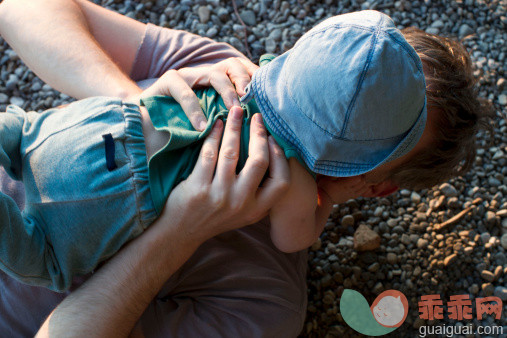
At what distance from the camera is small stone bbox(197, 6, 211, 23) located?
2.93m

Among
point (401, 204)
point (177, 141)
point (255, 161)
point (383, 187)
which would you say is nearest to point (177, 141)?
point (177, 141)

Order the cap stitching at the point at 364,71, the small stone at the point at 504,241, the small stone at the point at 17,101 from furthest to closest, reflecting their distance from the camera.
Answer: the small stone at the point at 17,101
the small stone at the point at 504,241
the cap stitching at the point at 364,71

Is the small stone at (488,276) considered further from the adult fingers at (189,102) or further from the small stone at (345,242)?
the adult fingers at (189,102)

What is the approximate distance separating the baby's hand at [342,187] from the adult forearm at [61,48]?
85 cm

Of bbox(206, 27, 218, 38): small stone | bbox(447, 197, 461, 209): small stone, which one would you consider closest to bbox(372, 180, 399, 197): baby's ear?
bbox(447, 197, 461, 209): small stone

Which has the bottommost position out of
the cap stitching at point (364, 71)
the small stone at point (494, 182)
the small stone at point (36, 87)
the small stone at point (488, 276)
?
the small stone at point (488, 276)

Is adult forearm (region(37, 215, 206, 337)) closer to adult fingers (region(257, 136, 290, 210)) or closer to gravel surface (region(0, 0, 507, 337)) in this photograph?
adult fingers (region(257, 136, 290, 210))

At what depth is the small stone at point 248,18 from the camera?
116 inches

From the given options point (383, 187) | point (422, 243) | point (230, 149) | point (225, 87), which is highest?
point (225, 87)

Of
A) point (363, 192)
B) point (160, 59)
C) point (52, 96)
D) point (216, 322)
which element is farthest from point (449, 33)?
point (52, 96)

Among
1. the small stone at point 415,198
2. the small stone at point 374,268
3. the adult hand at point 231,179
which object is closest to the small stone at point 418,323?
the small stone at point 374,268

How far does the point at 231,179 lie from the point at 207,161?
3.9 inches

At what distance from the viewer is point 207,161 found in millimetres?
1455

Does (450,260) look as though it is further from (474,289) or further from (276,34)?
(276,34)
